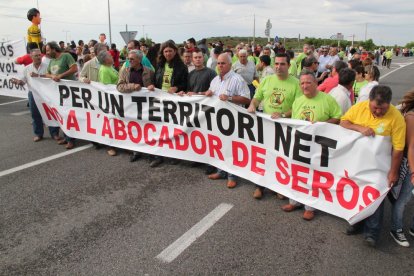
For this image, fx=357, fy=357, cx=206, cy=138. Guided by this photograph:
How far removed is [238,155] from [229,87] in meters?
1.00

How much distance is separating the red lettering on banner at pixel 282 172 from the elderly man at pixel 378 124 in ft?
3.05

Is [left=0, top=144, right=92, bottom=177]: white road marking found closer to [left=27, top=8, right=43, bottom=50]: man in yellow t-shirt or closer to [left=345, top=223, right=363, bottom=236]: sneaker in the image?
[left=27, top=8, right=43, bottom=50]: man in yellow t-shirt

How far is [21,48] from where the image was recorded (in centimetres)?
895

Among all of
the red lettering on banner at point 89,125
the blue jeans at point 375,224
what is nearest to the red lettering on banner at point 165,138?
the red lettering on banner at point 89,125

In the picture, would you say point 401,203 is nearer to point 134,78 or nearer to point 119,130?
point 134,78

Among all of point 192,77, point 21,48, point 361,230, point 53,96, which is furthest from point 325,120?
point 21,48

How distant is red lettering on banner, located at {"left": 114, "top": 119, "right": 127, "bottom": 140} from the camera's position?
20.7ft

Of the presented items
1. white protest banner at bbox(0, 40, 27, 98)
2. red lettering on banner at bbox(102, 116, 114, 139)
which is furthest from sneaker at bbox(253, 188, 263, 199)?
white protest banner at bbox(0, 40, 27, 98)

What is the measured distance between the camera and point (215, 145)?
527 cm

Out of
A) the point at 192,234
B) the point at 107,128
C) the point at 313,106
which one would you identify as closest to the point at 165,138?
the point at 107,128

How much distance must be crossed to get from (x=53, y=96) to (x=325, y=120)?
519 cm

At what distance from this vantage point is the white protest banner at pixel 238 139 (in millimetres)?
3809

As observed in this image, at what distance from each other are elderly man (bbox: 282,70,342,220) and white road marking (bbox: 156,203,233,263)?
1002mm

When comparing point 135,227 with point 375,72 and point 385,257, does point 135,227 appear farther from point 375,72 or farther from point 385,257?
point 375,72
